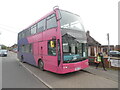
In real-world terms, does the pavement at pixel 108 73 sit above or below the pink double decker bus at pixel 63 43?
below

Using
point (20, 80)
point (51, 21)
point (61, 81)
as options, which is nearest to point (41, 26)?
point (51, 21)

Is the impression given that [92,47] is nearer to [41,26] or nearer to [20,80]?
[41,26]

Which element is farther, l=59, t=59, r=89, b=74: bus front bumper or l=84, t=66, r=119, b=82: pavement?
l=84, t=66, r=119, b=82: pavement

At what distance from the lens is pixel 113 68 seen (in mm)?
6988

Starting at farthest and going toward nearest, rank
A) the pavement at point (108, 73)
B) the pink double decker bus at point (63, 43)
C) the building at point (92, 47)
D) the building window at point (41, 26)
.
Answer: the building at point (92, 47) < the building window at point (41, 26) < the pavement at point (108, 73) < the pink double decker bus at point (63, 43)

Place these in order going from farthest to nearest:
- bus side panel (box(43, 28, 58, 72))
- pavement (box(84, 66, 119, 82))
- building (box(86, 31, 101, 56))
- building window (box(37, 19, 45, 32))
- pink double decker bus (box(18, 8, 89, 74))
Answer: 1. building (box(86, 31, 101, 56))
2. building window (box(37, 19, 45, 32))
3. bus side panel (box(43, 28, 58, 72))
4. pavement (box(84, 66, 119, 82))
5. pink double decker bus (box(18, 8, 89, 74))

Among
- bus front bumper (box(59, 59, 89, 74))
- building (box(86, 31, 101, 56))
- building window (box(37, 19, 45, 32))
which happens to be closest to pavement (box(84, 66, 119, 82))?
bus front bumper (box(59, 59, 89, 74))

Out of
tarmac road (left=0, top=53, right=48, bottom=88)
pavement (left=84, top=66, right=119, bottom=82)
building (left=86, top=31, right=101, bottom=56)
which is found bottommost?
tarmac road (left=0, top=53, right=48, bottom=88)

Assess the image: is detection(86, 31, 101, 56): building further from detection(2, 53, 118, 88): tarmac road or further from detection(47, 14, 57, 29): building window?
detection(47, 14, 57, 29): building window

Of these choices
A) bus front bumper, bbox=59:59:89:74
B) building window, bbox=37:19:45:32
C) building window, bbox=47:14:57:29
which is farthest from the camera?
building window, bbox=37:19:45:32

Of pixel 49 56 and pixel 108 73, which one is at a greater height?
pixel 49 56

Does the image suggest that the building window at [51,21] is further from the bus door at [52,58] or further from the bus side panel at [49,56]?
the bus door at [52,58]

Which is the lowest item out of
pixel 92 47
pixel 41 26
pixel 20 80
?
pixel 20 80

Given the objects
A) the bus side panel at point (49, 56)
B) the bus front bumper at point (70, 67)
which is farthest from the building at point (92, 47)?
the bus side panel at point (49, 56)
